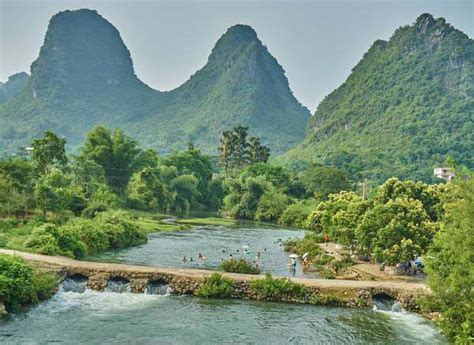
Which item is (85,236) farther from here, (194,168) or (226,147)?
(226,147)

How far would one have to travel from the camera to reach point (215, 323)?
24578 millimetres

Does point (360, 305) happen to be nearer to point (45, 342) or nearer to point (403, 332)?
point (403, 332)

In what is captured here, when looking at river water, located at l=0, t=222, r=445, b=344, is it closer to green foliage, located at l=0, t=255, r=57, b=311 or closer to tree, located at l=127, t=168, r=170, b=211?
green foliage, located at l=0, t=255, r=57, b=311

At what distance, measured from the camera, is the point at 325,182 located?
93.2 metres

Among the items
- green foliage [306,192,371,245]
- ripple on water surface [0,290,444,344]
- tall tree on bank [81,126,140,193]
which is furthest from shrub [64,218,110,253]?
tall tree on bank [81,126,140,193]

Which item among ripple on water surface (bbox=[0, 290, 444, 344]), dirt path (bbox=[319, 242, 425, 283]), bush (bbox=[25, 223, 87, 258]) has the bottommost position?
ripple on water surface (bbox=[0, 290, 444, 344])

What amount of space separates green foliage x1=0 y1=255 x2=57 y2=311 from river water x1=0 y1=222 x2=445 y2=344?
27.6 inches

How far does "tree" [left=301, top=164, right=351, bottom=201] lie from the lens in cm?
9200

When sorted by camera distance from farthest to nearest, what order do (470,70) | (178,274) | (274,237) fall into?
1. (470,70)
2. (274,237)
3. (178,274)

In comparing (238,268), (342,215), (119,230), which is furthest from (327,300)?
(119,230)

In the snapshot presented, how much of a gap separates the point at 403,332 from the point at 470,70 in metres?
150

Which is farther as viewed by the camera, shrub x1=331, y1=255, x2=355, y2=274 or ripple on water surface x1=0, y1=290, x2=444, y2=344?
shrub x1=331, y1=255, x2=355, y2=274

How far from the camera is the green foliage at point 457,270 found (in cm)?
2083

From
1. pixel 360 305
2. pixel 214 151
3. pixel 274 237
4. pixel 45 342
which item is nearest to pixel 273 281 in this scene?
pixel 360 305
